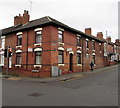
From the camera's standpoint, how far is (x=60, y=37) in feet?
57.4

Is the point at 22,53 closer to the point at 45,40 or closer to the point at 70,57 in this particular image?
the point at 45,40

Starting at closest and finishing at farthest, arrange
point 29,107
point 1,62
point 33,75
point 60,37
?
point 29,107
point 33,75
point 60,37
point 1,62

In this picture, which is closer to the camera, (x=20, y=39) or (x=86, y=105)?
(x=86, y=105)

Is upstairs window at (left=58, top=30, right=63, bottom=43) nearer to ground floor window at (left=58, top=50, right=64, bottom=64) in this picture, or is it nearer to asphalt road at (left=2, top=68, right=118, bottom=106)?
ground floor window at (left=58, top=50, right=64, bottom=64)

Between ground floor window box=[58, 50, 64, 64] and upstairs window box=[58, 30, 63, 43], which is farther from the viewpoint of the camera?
upstairs window box=[58, 30, 63, 43]

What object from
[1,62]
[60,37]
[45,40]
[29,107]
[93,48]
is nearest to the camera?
[29,107]

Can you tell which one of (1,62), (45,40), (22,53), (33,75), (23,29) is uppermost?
(23,29)

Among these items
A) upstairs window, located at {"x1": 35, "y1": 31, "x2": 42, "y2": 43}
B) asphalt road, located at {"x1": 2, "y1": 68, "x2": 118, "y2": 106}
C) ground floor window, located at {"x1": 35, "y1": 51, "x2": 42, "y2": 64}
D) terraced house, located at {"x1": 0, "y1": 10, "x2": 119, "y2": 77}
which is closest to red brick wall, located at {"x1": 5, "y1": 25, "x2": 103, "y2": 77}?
terraced house, located at {"x1": 0, "y1": 10, "x2": 119, "y2": 77}

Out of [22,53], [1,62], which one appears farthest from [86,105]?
[1,62]

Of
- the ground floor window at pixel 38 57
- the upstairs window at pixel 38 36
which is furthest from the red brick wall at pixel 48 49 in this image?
the upstairs window at pixel 38 36

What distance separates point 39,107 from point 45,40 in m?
12.2

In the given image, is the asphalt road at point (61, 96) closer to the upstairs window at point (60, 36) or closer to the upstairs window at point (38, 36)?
the upstairs window at point (38, 36)

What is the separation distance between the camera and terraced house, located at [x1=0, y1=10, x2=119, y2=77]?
15.8m

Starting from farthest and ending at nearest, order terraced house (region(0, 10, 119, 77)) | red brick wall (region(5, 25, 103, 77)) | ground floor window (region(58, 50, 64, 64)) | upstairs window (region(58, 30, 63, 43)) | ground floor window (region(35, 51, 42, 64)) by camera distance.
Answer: upstairs window (region(58, 30, 63, 43)) < ground floor window (region(58, 50, 64, 64)) < ground floor window (region(35, 51, 42, 64)) < terraced house (region(0, 10, 119, 77)) < red brick wall (region(5, 25, 103, 77))
